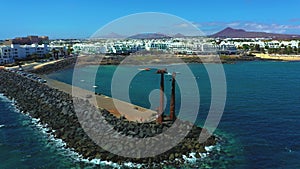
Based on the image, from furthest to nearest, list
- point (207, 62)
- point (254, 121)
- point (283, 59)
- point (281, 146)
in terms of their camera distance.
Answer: point (283, 59)
point (207, 62)
point (254, 121)
point (281, 146)

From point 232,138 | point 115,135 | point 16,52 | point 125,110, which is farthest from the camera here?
point 16,52

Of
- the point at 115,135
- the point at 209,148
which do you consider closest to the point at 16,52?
the point at 115,135

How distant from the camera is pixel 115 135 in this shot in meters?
13.7

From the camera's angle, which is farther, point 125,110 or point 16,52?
point 16,52

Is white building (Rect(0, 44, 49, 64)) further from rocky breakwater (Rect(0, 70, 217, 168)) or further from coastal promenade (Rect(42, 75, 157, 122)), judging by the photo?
rocky breakwater (Rect(0, 70, 217, 168))

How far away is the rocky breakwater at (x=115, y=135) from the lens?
12.0 metres

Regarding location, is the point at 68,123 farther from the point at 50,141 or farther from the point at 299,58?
the point at 299,58

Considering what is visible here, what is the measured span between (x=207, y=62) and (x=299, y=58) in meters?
23.7

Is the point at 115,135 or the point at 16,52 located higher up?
the point at 16,52

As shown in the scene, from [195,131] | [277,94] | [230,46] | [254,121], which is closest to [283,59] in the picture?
[230,46]

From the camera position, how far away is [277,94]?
26062 millimetres

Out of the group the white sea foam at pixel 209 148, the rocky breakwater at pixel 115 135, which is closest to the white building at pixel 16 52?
the rocky breakwater at pixel 115 135

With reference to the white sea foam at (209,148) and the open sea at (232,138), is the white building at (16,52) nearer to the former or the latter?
the open sea at (232,138)

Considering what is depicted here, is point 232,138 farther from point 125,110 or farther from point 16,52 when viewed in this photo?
point 16,52
